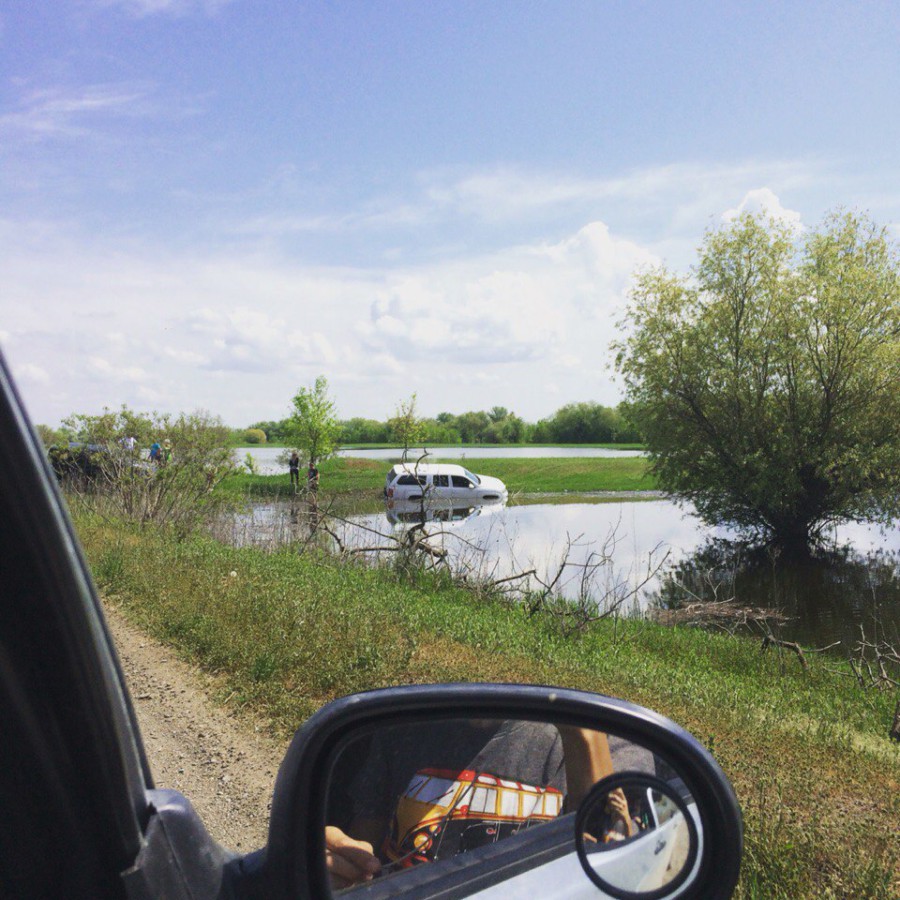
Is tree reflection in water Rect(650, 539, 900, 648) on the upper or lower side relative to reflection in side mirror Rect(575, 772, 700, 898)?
lower

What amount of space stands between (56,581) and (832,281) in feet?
98.6

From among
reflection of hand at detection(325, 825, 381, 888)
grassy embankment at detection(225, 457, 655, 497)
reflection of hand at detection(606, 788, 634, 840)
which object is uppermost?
reflection of hand at detection(606, 788, 634, 840)

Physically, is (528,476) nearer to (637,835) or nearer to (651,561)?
(651,561)

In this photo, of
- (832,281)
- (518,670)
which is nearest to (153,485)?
(518,670)

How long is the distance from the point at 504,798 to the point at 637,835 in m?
0.22

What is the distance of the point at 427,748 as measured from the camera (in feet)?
4.48

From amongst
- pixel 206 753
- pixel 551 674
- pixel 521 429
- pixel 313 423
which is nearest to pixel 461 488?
pixel 313 423

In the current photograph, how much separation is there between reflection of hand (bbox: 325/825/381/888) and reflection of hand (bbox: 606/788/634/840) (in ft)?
1.24

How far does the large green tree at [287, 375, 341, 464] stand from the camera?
159 feet

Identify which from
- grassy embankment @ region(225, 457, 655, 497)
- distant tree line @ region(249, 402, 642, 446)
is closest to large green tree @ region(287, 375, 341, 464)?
grassy embankment @ region(225, 457, 655, 497)

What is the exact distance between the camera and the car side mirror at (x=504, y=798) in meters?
1.31

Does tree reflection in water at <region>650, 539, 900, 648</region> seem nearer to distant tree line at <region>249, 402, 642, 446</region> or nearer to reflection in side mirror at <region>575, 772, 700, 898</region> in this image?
reflection in side mirror at <region>575, 772, 700, 898</region>

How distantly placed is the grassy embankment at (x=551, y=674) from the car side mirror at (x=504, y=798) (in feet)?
8.05

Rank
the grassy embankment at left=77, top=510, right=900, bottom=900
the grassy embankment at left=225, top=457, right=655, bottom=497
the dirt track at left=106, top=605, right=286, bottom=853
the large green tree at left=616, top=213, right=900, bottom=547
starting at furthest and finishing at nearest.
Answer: the grassy embankment at left=225, top=457, right=655, bottom=497 → the large green tree at left=616, top=213, right=900, bottom=547 → the dirt track at left=106, top=605, right=286, bottom=853 → the grassy embankment at left=77, top=510, right=900, bottom=900
